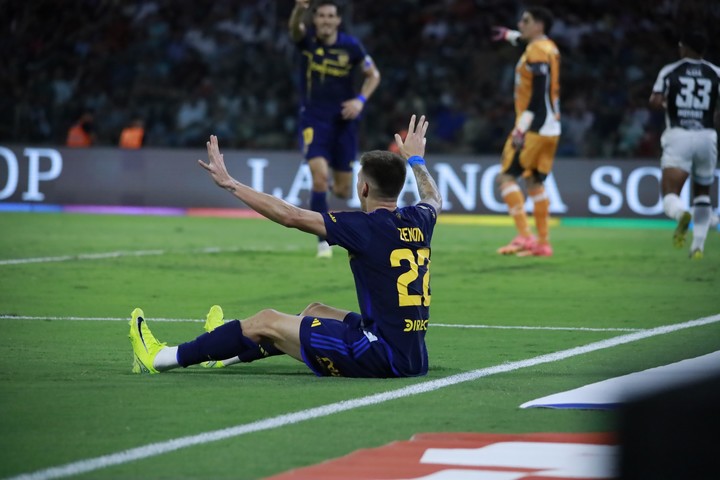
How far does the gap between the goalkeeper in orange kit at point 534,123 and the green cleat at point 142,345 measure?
8.65 meters

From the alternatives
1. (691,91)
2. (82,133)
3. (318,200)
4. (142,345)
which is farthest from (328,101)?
(82,133)

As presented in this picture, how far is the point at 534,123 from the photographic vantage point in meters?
15.7

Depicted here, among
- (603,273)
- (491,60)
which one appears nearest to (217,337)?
(603,273)

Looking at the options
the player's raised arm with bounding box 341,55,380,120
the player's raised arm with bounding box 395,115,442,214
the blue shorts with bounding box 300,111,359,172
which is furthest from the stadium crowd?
the player's raised arm with bounding box 395,115,442,214

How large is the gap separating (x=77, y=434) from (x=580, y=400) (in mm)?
2223

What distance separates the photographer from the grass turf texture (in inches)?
215

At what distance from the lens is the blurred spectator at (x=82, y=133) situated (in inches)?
985

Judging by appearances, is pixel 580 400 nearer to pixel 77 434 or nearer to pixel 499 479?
pixel 499 479

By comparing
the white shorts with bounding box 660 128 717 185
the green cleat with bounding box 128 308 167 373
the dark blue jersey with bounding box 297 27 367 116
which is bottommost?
the green cleat with bounding box 128 308 167 373

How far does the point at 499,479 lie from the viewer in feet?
15.0

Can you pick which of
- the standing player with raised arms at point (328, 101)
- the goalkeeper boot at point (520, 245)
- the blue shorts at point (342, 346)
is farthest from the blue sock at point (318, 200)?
the blue shorts at point (342, 346)

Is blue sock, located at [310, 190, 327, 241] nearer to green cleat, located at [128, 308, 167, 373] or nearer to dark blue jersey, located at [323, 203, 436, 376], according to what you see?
green cleat, located at [128, 308, 167, 373]

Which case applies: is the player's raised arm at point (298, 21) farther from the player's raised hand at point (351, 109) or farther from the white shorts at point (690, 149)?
the white shorts at point (690, 149)

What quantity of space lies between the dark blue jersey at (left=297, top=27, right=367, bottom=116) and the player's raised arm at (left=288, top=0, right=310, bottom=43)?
35cm
